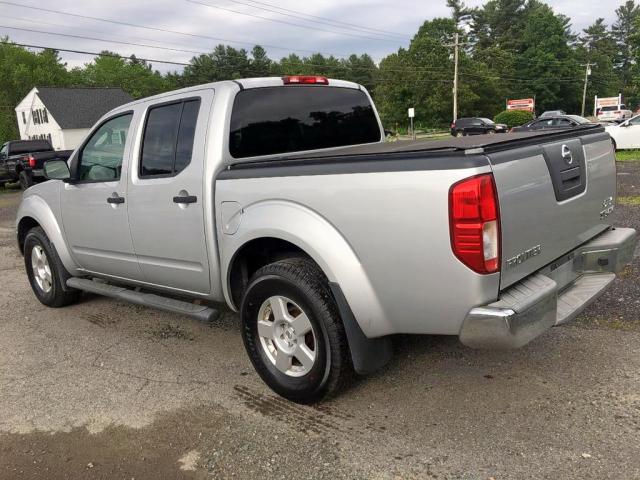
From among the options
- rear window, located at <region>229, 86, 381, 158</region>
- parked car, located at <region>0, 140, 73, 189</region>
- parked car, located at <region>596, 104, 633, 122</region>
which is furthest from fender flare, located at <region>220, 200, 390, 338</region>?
parked car, located at <region>596, 104, 633, 122</region>

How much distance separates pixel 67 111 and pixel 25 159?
32.5 meters

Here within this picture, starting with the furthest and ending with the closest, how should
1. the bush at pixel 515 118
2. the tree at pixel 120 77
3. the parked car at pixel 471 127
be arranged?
the tree at pixel 120 77
the bush at pixel 515 118
the parked car at pixel 471 127

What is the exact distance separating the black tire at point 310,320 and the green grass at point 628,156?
16.2m

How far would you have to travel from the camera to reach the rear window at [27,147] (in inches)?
848

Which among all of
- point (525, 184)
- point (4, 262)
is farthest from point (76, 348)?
point (4, 262)

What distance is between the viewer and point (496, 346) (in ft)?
8.74

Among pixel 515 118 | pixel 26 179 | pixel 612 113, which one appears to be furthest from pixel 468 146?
pixel 612 113

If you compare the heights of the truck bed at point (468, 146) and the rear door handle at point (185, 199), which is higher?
the truck bed at point (468, 146)

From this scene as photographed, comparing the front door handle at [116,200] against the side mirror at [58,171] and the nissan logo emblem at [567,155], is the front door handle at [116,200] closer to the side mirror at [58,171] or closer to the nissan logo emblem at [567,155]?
the side mirror at [58,171]

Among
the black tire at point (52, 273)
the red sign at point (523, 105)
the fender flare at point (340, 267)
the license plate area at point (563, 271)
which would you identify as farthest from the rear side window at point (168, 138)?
the red sign at point (523, 105)

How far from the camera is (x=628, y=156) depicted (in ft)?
57.4

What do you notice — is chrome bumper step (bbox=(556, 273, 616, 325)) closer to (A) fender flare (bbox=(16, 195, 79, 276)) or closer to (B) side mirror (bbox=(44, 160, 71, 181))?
(B) side mirror (bbox=(44, 160, 71, 181))

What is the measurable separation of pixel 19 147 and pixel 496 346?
23.2 meters

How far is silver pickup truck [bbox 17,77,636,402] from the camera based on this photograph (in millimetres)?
2654
